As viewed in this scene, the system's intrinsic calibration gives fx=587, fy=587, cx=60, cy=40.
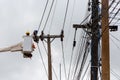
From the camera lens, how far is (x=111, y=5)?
57.7 feet

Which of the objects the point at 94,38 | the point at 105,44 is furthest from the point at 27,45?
the point at 94,38

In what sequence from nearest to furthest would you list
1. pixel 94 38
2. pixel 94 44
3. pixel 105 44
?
pixel 105 44 → pixel 94 38 → pixel 94 44

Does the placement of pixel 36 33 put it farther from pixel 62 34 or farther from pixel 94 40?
Answer: pixel 94 40

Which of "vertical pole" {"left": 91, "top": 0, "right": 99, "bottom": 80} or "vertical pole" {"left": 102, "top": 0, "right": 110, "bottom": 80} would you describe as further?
"vertical pole" {"left": 91, "top": 0, "right": 99, "bottom": 80}

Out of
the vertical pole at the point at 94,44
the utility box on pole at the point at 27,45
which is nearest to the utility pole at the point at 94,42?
the vertical pole at the point at 94,44

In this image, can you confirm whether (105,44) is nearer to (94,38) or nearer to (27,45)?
(27,45)

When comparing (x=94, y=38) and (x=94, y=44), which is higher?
(x=94, y=38)

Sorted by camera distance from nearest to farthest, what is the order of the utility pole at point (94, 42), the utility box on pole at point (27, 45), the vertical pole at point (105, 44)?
the vertical pole at point (105, 44), the utility box on pole at point (27, 45), the utility pole at point (94, 42)

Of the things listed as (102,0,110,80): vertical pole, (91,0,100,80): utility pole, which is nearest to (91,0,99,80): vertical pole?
(91,0,100,80): utility pole

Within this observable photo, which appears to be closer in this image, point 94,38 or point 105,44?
point 105,44

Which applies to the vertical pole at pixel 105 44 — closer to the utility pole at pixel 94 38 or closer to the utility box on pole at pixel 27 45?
the utility box on pole at pixel 27 45

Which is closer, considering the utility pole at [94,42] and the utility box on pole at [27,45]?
the utility box on pole at [27,45]

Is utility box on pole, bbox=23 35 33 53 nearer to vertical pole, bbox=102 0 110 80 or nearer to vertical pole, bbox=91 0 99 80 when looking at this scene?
vertical pole, bbox=102 0 110 80

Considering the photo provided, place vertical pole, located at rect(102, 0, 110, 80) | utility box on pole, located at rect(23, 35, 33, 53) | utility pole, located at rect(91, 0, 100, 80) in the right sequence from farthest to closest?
1. utility pole, located at rect(91, 0, 100, 80)
2. utility box on pole, located at rect(23, 35, 33, 53)
3. vertical pole, located at rect(102, 0, 110, 80)
